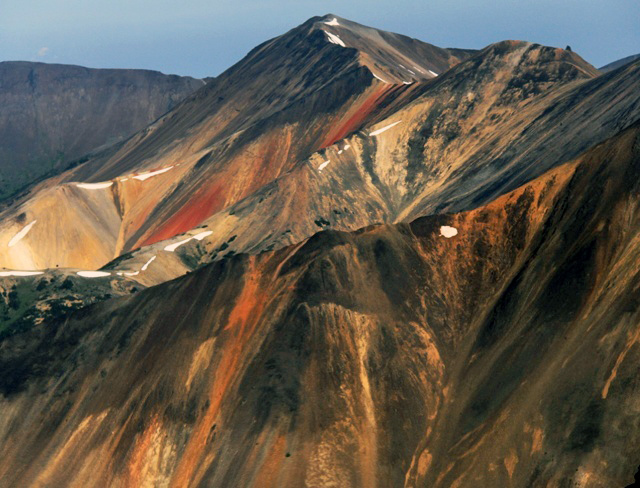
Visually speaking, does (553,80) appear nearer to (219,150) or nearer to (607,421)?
(219,150)

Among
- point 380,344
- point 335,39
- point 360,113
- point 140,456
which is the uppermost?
point 335,39

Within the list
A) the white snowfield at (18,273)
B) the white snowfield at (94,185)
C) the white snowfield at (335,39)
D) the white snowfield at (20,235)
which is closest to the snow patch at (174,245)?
the white snowfield at (18,273)

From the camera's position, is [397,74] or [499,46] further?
[397,74]

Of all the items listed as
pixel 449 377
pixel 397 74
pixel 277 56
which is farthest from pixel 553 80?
pixel 277 56

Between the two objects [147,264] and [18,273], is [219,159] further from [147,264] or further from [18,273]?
[18,273]

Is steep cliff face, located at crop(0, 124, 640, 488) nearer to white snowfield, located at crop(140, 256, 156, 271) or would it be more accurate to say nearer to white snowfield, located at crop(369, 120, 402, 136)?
white snowfield, located at crop(140, 256, 156, 271)

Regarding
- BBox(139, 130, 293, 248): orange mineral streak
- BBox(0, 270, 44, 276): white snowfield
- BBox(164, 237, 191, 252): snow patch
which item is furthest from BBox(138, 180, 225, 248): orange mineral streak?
BBox(0, 270, 44, 276): white snowfield

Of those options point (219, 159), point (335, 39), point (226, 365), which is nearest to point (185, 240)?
point (219, 159)

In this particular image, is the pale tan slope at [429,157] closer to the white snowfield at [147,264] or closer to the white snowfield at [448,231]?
the white snowfield at [147,264]
